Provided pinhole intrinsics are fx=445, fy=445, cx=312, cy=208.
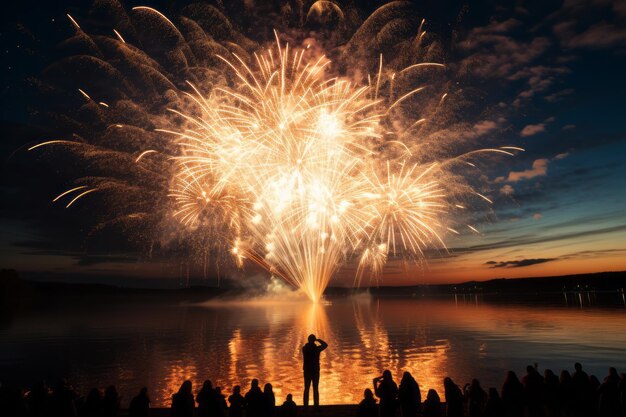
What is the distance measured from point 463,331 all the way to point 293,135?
30.3 m

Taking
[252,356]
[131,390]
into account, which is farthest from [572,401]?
[252,356]

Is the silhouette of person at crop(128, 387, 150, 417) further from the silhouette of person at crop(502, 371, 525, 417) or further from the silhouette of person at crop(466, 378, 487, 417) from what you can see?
the silhouette of person at crop(502, 371, 525, 417)

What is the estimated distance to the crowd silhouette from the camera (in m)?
9.45

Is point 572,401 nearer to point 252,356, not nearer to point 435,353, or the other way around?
point 435,353

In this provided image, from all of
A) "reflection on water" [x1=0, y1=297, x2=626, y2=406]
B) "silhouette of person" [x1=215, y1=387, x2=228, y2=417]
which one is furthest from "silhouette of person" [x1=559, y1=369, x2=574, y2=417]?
"reflection on water" [x1=0, y1=297, x2=626, y2=406]

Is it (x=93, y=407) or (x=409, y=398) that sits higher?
(x=409, y=398)

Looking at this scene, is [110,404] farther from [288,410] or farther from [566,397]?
[566,397]

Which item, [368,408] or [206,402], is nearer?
[368,408]

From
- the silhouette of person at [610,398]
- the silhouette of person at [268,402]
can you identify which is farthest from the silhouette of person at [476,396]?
the silhouette of person at [268,402]

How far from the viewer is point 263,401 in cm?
971

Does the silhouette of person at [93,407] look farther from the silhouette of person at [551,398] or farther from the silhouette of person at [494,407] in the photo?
the silhouette of person at [551,398]

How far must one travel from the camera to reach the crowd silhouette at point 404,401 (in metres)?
9.45

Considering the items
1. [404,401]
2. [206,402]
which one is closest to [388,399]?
[404,401]

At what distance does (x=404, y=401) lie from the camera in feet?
32.0
